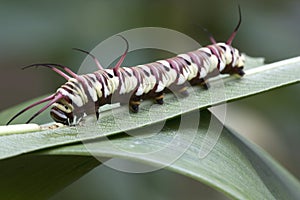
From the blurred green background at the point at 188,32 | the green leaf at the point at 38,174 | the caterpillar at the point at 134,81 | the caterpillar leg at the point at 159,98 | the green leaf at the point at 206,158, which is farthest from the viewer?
the blurred green background at the point at 188,32

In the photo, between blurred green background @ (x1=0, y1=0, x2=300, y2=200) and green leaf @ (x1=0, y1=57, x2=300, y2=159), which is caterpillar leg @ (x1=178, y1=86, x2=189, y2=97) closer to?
green leaf @ (x1=0, y1=57, x2=300, y2=159)

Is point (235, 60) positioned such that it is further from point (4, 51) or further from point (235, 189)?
point (4, 51)

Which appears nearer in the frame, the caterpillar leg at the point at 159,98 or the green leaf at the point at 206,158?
the green leaf at the point at 206,158

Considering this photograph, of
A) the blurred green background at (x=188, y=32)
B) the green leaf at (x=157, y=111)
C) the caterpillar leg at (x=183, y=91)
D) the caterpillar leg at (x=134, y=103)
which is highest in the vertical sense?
the green leaf at (x=157, y=111)

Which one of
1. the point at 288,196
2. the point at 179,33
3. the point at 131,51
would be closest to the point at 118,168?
the point at 131,51

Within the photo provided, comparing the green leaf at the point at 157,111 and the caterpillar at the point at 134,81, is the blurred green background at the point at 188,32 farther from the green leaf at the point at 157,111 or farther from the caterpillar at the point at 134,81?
the green leaf at the point at 157,111

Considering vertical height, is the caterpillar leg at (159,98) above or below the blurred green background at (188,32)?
above

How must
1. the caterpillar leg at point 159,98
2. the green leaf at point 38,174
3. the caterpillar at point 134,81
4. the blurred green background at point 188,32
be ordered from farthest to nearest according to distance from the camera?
1. the blurred green background at point 188,32
2. the caterpillar leg at point 159,98
3. the caterpillar at point 134,81
4. the green leaf at point 38,174

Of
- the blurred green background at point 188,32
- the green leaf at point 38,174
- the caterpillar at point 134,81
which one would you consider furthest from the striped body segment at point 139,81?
the blurred green background at point 188,32

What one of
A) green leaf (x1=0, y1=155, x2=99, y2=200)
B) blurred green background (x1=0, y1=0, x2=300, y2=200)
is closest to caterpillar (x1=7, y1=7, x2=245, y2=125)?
green leaf (x1=0, y1=155, x2=99, y2=200)
